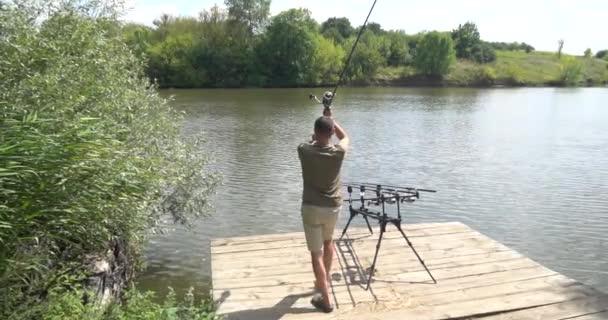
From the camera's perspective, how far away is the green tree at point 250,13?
71.8 meters

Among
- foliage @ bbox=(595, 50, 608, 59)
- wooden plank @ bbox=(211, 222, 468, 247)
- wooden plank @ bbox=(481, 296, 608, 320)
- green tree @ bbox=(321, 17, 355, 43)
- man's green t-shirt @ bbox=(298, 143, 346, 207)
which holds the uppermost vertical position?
green tree @ bbox=(321, 17, 355, 43)

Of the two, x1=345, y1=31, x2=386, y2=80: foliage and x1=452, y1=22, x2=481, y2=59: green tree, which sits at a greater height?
x1=452, y1=22, x2=481, y2=59: green tree

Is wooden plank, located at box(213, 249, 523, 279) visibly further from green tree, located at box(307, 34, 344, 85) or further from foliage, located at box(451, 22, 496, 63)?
foliage, located at box(451, 22, 496, 63)

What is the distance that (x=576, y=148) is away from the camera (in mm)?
20781

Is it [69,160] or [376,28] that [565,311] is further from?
[376,28]

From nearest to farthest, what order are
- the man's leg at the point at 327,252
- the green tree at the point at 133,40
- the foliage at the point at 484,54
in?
the man's leg at the point at 327,252 < the green tree at the point at 133,40 < the foliage at the point at 484,54

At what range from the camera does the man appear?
4.65 m

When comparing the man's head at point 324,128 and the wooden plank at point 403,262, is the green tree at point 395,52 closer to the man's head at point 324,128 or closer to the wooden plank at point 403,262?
the wooden plank at point 403,262

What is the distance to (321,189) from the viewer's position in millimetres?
4730

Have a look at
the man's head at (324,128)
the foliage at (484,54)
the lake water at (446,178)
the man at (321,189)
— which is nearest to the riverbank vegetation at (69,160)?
the man at (321,189)

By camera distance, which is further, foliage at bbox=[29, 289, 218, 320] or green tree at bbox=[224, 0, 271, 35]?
green tree at bbox=[224, 0, 271, 35]

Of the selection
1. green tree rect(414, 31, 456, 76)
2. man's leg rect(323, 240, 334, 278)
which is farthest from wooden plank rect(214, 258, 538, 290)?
green tree rect(414, 31, 456, 76)

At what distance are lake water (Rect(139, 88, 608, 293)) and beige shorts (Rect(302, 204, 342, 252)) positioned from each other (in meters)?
4.06

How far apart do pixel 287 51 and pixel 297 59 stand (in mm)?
1544
